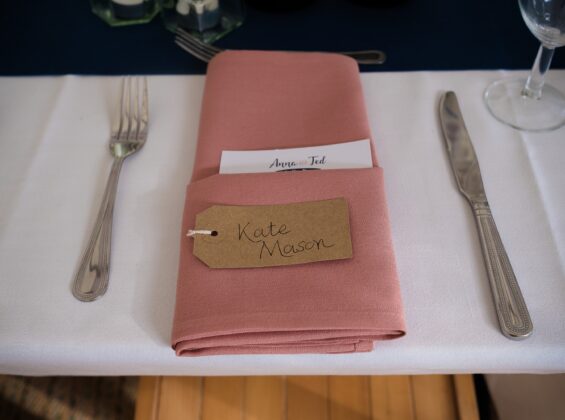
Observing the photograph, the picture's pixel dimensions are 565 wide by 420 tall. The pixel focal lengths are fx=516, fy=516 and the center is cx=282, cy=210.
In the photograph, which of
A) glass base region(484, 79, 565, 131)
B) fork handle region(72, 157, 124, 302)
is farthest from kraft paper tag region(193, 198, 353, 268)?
glass base region(484, 79, 565, 131)

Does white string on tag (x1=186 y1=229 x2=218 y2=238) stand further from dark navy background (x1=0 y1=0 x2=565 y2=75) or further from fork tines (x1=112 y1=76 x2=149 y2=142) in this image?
dark navy background (x1=0 y1=0 x2=565 y2=75)

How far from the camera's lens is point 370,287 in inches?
19.6

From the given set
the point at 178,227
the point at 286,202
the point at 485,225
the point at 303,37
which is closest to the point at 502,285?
the point at 485,225

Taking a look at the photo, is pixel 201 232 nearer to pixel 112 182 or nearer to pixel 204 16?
pixel 112 182

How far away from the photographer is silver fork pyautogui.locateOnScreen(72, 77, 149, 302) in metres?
0.56

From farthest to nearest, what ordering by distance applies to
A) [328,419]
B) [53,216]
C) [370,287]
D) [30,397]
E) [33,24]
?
[30,397] < [33,24] < [328,419] < [53,216] < [370,287]

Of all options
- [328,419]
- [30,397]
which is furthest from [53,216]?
[30,397]

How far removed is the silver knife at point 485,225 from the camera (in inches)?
20.6

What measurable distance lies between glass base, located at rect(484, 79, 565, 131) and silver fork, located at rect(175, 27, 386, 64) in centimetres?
17

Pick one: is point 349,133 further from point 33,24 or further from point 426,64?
point 33,24

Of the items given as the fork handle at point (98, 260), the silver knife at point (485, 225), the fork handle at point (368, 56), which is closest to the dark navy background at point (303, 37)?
the fork handle at point (368, 56)

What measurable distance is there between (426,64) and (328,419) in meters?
0.55

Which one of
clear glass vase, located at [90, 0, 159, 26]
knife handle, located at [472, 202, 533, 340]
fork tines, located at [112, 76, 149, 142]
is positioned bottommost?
knife handle, located at [472, 202, 533, 340]

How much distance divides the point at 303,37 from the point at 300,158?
0.32 metres
